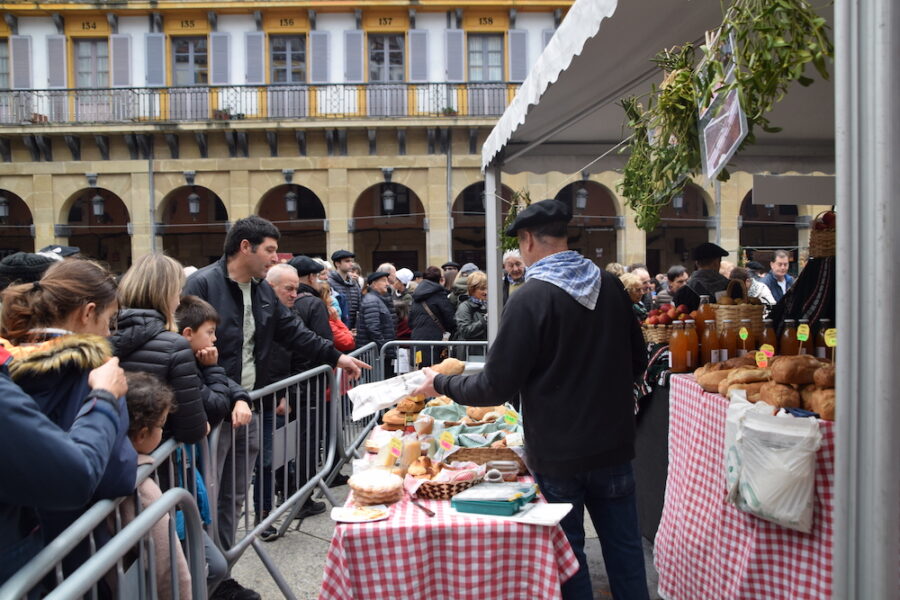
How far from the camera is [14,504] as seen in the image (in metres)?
1.79

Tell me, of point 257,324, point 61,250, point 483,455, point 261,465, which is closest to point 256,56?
point 61,250

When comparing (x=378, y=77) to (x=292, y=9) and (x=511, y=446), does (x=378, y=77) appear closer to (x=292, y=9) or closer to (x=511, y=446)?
(x=292, y=9)

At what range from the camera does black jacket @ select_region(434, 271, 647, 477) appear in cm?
275

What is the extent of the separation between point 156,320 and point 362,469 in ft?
3.68

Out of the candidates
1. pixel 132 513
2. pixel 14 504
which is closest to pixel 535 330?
pixel 132 513

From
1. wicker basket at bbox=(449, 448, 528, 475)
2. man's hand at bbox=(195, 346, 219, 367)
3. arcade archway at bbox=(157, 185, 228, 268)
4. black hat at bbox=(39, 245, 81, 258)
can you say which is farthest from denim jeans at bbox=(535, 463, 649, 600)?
arcade archway at bbox=(157, 185, 228, 268)

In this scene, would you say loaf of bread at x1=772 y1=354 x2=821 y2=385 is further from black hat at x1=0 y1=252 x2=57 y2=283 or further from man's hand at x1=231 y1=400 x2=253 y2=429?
black hat at x1=0 y1=252 x2=57 y2=283

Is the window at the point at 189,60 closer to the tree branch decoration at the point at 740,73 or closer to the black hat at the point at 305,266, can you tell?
the black hat at the point at 305,266

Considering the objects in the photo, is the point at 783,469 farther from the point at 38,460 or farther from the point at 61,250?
the point at 61,250

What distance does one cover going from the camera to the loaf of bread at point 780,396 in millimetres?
2875

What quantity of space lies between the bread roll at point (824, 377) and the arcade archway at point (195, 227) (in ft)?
73.1

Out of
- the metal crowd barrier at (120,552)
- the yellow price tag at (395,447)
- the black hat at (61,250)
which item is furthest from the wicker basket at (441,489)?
the black hat at (61,250)

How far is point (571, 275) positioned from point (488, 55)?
20.8 m

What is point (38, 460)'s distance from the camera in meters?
1.67
